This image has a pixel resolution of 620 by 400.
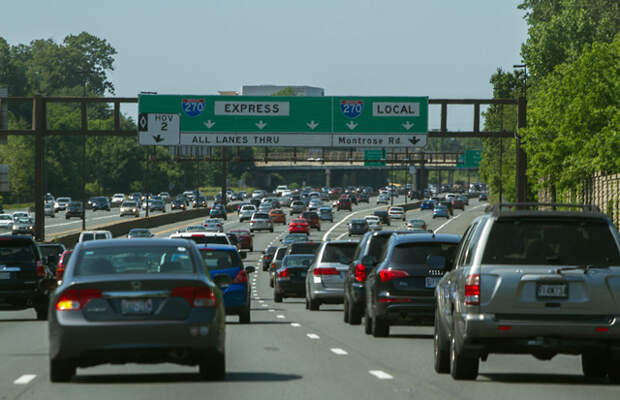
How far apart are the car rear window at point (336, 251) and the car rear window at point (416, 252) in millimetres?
8401

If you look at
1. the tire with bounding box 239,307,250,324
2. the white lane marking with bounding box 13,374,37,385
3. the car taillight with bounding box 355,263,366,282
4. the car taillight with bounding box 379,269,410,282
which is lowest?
the tire with bounding box 239,307,250,324

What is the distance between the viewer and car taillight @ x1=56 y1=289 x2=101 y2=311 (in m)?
13.1

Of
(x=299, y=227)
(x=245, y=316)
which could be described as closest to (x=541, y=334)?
(x=245, y=316)

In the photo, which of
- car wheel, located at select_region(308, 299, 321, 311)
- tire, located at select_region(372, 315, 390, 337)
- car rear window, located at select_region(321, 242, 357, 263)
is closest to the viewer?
tire, located at select_region(372, 315, 390, 337)

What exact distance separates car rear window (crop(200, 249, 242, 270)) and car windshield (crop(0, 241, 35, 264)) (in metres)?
3.67

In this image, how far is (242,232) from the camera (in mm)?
81500

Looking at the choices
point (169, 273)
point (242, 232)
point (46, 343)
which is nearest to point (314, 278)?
point (46, 343)

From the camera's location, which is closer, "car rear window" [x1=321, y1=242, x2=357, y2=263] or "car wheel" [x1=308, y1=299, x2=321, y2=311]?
"car rear window" [x1=321, y1=242, x2=357, y2=263]

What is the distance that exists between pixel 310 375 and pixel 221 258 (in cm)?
1067

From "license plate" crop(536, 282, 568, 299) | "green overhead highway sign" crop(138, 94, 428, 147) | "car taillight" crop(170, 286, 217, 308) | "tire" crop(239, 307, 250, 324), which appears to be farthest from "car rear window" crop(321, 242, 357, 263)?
"green overhead highway sign" crop(138, 94, 428, 147)

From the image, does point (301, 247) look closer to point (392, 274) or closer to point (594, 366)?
point (392, 274)

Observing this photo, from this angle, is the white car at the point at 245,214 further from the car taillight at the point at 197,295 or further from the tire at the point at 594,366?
the car taillight at the point at 197,295

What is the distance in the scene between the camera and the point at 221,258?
2528 centimetres

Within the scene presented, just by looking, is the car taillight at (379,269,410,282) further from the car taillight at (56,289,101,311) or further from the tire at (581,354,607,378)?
the car taillight at (56,289,101,311)
